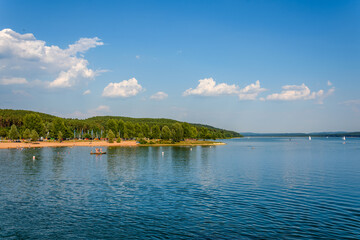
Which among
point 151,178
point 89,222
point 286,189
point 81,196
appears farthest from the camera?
point 151,178

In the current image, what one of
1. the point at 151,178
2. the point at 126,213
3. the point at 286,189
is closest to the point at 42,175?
the point at 151,178

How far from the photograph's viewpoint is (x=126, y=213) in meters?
35.2

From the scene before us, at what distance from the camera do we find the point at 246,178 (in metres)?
63.8

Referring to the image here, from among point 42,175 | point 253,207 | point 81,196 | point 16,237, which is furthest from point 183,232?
point 42,175

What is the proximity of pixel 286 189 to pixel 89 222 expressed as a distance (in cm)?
3693

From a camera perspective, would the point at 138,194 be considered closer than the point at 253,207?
No

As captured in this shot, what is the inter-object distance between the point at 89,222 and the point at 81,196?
14.1 m

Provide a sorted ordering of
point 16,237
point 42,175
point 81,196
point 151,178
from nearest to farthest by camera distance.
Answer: point 16,237, point 81,196, point 151,178, point 42,175

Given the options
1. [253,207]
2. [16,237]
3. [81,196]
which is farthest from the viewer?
[81,196]

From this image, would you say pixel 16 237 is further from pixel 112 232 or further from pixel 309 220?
pixel 309 220

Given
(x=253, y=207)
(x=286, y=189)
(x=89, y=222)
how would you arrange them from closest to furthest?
1. (x=89, y=222)
2. (x=253, y=207)
3. (x=286, y=189)

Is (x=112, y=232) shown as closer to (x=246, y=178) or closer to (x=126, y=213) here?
(x=126, y=213)

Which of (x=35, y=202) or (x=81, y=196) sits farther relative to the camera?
(x=81, y=196)

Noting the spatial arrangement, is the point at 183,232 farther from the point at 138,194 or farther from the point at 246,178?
the point at 246,178
